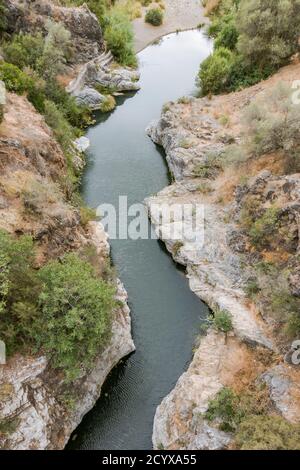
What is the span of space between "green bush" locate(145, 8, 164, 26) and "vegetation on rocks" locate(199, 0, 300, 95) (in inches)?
790

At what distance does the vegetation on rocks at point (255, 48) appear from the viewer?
39.1 meters

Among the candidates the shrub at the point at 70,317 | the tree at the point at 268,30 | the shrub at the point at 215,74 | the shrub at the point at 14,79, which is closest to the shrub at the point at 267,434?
the shrub at the point at 70,317

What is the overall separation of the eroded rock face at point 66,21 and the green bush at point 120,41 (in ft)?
8.51

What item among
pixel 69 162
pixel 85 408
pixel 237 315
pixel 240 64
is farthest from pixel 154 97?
pixel 85 408

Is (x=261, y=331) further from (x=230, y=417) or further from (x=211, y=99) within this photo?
(x=211, y=99)

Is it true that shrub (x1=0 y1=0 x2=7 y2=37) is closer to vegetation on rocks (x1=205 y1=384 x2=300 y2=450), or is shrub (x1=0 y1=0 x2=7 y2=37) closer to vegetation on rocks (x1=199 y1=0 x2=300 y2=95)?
vegetation on rocks (x1=199 y1=0 x2=300 y2=95)

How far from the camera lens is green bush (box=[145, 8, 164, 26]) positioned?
202ft

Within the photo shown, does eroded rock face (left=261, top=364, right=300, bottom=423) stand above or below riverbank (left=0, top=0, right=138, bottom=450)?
below

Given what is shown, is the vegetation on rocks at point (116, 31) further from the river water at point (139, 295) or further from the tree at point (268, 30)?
the tree at point (268, 30)

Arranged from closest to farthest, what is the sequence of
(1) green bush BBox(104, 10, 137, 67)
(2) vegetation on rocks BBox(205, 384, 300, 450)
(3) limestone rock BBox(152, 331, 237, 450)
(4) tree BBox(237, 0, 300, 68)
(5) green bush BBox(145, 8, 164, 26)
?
(2) vegetation on rocks BBox(205, 384, 300, 450) → (3) limestone rock BBox(152, 331, 237, 450) → (4) tree BBox(237, 0, 300, 68) → (1) green bush BBox(104, 10, 137, 67) → (5) green bush BBox(145, 8, 164, 26)

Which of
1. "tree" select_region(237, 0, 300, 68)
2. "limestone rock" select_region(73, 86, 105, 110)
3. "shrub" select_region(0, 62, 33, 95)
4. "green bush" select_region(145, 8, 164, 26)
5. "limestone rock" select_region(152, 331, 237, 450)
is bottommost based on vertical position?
"limestone rock" select_region(152, 331, 237, 450)

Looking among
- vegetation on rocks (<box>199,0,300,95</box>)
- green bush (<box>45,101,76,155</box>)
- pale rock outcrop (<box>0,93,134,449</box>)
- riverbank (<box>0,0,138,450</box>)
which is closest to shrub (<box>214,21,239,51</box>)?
vegetation on rocks (<box>199,0,300,95</box>)

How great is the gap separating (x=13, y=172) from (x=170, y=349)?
42.3 ft

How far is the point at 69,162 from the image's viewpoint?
3378cm
